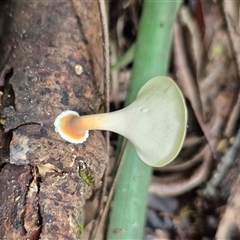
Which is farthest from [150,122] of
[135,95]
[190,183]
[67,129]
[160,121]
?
[190,183]

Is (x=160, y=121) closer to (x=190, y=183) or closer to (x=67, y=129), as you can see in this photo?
(x=67, y=129)

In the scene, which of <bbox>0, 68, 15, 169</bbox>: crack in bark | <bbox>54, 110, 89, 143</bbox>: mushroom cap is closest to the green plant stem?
<bbox>54, 110, 89, 143</bbox>: mushroom cap

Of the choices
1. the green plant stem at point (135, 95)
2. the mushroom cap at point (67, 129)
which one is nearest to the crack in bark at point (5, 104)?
the mushroom cap at point (67, 129)

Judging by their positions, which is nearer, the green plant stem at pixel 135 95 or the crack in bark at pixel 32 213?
the crack in bark at pixel 32 213

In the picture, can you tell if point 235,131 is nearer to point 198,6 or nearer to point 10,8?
point 198,6

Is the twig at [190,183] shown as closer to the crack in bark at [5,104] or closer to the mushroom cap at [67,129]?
the mushroom cap at [67,129]

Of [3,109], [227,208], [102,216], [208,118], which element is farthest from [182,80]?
[3,109]
